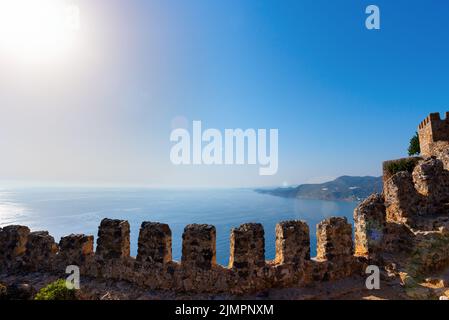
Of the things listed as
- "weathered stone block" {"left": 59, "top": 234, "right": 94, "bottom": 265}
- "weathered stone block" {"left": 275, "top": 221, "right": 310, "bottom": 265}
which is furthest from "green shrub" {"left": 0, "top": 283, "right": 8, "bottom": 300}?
"weathered stone block" {"left": 275, "top": 221, "right": 310, "bottom": 265}

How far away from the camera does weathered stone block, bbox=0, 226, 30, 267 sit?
32.1 ft

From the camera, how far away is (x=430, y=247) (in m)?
9.30

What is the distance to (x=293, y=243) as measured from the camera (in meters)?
8.86

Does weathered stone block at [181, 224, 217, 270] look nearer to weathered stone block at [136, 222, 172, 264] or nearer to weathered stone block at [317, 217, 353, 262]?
weathered stone block at [136, 222, 172, 264]

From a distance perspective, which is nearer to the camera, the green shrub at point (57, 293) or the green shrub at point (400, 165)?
the green shrub at point (57, 293)

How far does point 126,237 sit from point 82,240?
1654 mm

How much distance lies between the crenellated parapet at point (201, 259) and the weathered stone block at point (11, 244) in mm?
134

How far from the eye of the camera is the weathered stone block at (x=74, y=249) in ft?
30.9

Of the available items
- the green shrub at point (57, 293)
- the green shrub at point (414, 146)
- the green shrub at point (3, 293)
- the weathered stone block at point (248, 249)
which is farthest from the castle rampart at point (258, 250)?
the green shrub at point (414, 146)

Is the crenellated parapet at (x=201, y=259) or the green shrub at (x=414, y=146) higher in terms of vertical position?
the green shrub at (x=414, y=146)

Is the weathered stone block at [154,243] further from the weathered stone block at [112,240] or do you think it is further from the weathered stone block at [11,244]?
the weathered stone block at [11,244]

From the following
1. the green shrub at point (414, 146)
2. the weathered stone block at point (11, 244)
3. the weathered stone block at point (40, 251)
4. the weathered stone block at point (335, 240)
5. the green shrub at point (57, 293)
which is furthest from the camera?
the green shrub at point (414, 146)

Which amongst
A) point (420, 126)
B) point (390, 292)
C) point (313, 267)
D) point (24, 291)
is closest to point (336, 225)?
point (313, 267)
